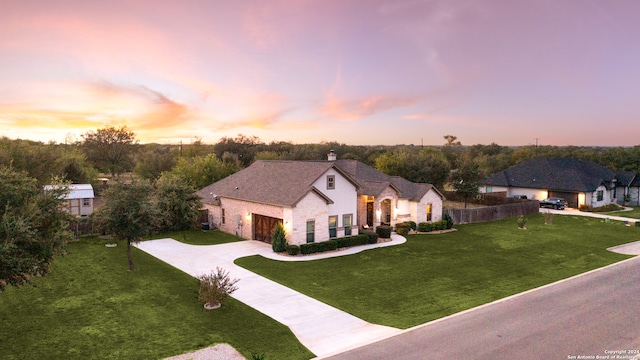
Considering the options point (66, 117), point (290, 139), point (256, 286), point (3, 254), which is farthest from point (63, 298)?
point (290, 139)

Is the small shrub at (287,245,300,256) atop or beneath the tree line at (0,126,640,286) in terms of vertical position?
beneath

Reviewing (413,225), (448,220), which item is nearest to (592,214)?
(448,220)

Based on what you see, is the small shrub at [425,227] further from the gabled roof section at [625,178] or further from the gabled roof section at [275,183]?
the gabled roof section at [625,178]

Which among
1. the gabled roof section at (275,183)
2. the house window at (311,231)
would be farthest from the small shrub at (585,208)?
the house window at (311,231)

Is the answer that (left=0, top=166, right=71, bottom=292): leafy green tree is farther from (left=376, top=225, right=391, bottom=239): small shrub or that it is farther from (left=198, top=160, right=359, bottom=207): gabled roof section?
(left=376, top=225, right=391, bottom=239): small shrub

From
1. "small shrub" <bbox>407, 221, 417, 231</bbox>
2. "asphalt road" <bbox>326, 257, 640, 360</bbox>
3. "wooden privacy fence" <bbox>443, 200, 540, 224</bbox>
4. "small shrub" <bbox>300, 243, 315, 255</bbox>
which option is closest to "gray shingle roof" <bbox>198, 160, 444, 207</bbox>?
"small shrub" <bbox>407, 221, 417, 231</bbox>

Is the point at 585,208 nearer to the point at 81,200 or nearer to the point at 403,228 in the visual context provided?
the point at 403,228

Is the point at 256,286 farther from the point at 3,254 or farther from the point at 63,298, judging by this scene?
the point at 3,254
